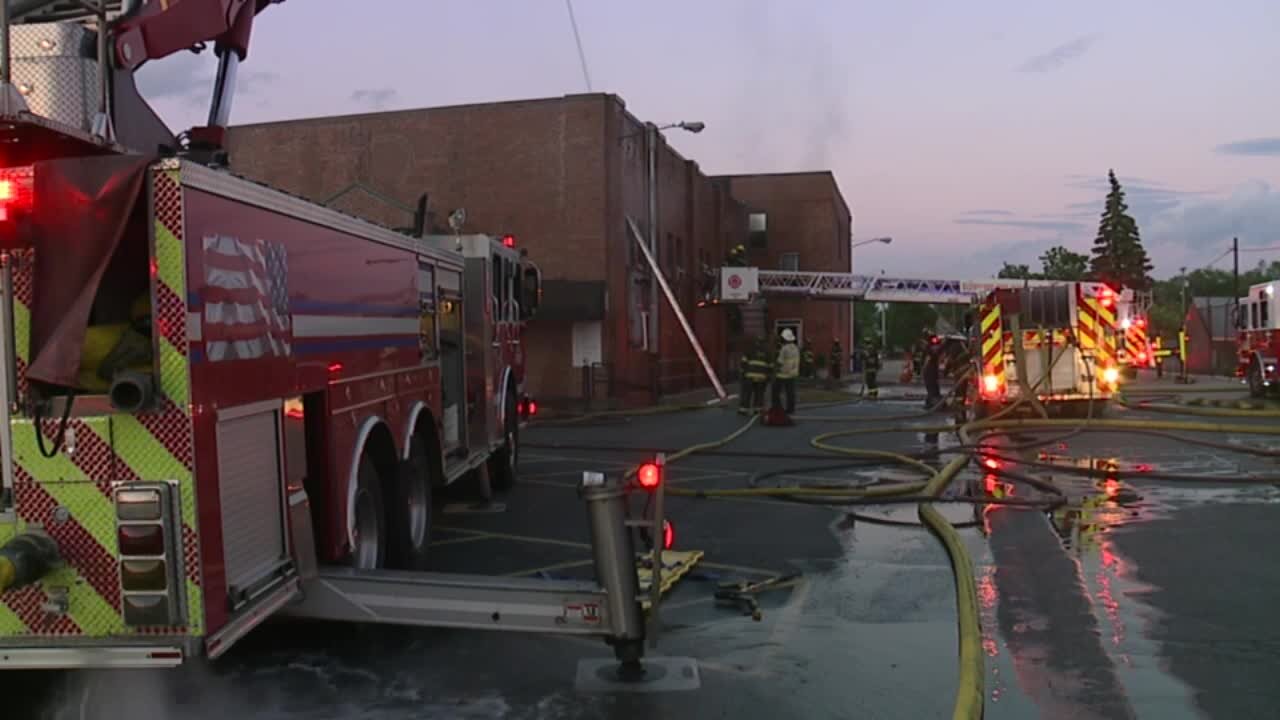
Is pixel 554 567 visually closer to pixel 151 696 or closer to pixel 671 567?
pixel 671 567

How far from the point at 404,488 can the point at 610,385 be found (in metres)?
21.6

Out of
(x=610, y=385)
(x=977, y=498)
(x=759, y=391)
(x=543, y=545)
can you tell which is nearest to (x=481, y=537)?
(x=543, y=545)

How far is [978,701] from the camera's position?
15.1 ft

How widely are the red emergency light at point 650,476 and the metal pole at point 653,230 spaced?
25.1 m

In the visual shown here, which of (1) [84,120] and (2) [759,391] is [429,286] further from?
(2) [759,391]

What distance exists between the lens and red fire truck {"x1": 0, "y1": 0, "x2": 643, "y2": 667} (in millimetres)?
4156

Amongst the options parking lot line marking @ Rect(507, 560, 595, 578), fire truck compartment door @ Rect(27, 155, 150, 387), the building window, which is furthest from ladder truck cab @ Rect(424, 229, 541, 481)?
the building window

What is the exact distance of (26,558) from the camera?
4.16m

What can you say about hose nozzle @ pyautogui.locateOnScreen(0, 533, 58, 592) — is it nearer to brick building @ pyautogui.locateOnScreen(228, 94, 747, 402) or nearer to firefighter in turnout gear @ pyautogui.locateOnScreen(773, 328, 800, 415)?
firefighter in turnout gear @ pyautogui.locateOnScreen(773, 328, 800, 415)

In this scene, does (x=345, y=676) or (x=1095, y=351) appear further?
(x=1095, y=351)

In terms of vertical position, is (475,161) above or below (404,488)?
above

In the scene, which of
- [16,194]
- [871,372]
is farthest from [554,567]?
[871,372]

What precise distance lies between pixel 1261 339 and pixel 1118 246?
6846cm

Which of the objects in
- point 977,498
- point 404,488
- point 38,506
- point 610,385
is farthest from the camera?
point 610,385
